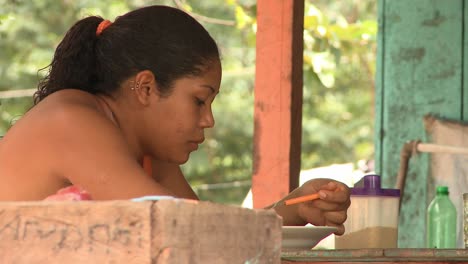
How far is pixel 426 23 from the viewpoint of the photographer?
4.98 meters

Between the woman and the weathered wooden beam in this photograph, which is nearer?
the weathered wooden beam

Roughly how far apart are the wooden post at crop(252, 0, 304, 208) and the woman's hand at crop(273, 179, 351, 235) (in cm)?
82

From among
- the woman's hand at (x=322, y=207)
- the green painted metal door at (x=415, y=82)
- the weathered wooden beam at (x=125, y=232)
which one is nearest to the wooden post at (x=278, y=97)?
the woman's hand at (x=322, y=207)

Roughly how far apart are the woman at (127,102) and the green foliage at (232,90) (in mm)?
12035

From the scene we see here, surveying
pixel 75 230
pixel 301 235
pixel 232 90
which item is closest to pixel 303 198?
pixel 301 235

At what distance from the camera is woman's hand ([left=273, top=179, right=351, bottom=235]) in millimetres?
3010

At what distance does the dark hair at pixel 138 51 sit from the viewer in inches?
110

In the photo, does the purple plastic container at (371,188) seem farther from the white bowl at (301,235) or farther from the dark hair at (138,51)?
the dark hair at (138,51)

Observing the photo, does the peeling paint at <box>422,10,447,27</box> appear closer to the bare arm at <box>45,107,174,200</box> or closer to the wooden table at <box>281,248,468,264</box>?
the wooden table at <box>281,248,468,264</box>

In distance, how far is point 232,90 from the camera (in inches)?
669

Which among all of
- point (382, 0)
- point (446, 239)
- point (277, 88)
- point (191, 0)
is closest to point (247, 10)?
point (382, 0)

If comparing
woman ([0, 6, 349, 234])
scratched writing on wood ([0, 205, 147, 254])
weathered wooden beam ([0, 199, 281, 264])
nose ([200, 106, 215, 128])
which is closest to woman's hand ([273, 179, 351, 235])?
woman ([0, 6, 349, 234])

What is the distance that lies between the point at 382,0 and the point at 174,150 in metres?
2.47

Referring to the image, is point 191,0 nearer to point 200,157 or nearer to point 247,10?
point 200,157
